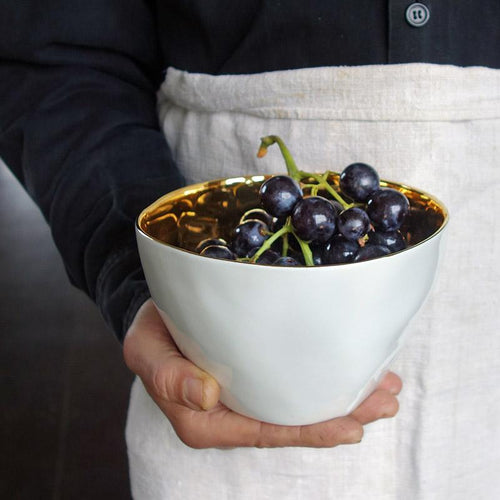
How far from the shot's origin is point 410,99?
0.51 metres

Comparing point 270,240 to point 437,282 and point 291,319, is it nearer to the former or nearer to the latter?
point 291,319

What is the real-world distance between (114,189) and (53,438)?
52.3 inches

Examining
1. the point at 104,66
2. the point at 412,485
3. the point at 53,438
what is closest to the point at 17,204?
the point at 53,438

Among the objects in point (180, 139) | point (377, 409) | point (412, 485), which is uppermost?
point (180, 139)

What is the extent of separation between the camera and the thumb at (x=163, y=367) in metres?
0.40

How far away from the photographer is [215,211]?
480mm

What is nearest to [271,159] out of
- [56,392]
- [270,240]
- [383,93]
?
[383,93]

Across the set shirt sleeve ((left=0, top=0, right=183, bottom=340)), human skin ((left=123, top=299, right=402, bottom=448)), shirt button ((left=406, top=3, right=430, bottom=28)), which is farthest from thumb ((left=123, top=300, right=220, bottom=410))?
shirt button ((left=406, top=3, right=430, bottom=28))

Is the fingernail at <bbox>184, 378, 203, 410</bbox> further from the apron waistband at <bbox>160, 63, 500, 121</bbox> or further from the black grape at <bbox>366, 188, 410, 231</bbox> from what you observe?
the apron waistband at <bbox>160, 63, 500, 121</bbox>

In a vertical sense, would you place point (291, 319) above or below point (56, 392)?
above

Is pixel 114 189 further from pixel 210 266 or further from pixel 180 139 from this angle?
pixel 210 266

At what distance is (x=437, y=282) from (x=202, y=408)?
0.22m

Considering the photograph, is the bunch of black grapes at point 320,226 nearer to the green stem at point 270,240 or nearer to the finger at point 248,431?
the green stem at point 270,240

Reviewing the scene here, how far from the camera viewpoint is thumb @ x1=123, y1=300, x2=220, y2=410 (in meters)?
0.40
